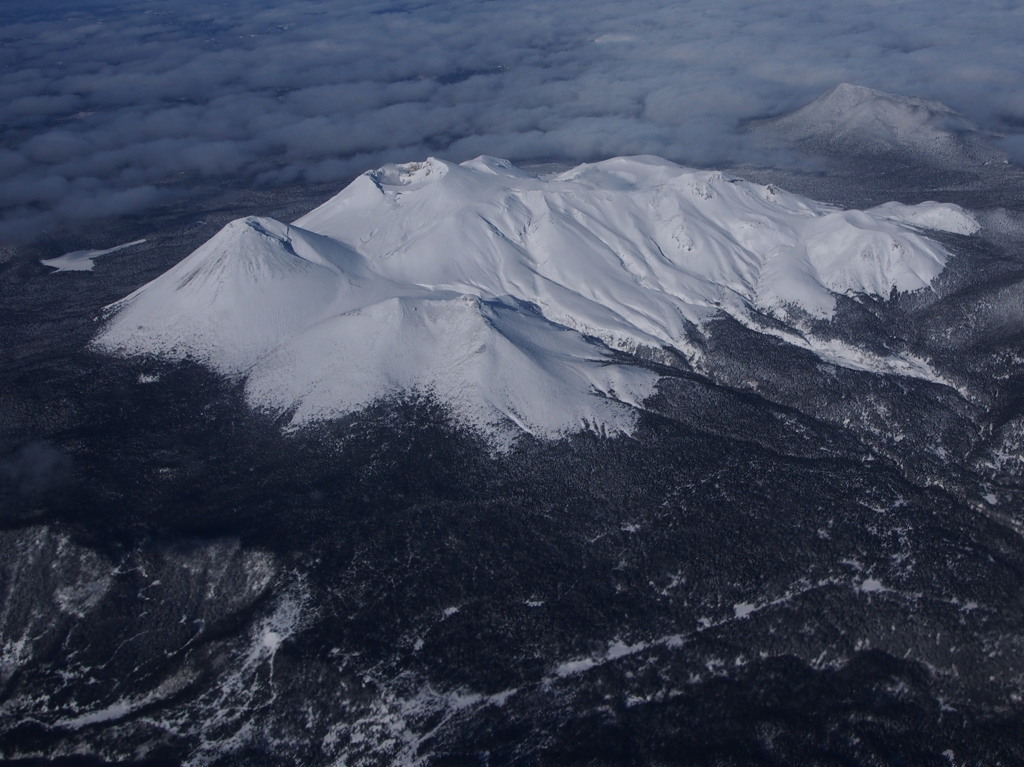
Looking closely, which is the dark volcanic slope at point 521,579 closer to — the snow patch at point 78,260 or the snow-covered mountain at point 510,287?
the snow-covered mountain at point 510,287

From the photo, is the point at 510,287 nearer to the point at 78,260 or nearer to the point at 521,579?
the point at 521,579

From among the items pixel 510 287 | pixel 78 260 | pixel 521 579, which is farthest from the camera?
pixel 78 260

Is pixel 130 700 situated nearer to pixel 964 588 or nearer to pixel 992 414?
pixel 964 588

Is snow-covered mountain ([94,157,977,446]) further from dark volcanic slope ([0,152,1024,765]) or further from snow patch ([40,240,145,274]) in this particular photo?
snow patch ([40,240,145,274])

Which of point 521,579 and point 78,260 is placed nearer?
point 521,579

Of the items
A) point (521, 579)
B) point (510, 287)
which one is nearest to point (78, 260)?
point (510, 287)

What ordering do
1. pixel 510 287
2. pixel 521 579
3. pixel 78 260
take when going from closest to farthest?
pixel 521 579 → pixel 510 287 → pixel 78 260

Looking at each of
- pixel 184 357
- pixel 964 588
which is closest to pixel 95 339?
pixel 184 357
